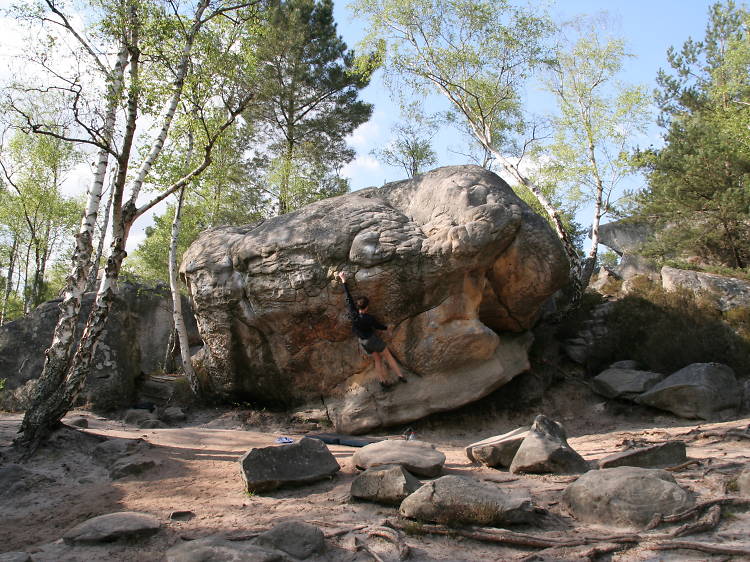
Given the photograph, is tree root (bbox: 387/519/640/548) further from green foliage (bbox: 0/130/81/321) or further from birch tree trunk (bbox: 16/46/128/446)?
green foliage (bbox: 0/130/81/321)

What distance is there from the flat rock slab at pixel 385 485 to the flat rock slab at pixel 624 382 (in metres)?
7.36

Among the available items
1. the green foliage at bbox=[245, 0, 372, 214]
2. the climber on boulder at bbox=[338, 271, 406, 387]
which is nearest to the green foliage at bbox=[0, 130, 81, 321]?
the green foliage at bbox=[245, 0, 372, 214]

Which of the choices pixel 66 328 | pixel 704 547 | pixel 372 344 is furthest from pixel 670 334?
pixel 66 328

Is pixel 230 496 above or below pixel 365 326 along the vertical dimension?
below

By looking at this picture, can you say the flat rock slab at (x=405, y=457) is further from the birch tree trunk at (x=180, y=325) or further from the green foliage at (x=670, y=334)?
the birch tree trunk at (x=180, y=325)

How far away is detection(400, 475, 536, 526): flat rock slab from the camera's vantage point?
17.1 feet

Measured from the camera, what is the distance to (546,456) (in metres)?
6.97

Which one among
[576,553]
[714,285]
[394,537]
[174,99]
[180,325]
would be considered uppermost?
[174,99]

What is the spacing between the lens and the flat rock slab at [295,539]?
4.73 metres

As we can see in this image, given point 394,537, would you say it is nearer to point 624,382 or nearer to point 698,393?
point 698,393

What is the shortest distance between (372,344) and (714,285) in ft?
35.2

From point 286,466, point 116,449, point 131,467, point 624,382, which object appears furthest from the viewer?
point 624,382

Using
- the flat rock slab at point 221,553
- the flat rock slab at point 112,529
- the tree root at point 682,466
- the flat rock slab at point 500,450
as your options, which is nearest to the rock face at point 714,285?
the tree root at point 682,466

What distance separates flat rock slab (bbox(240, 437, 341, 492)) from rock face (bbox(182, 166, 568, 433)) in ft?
13.9
